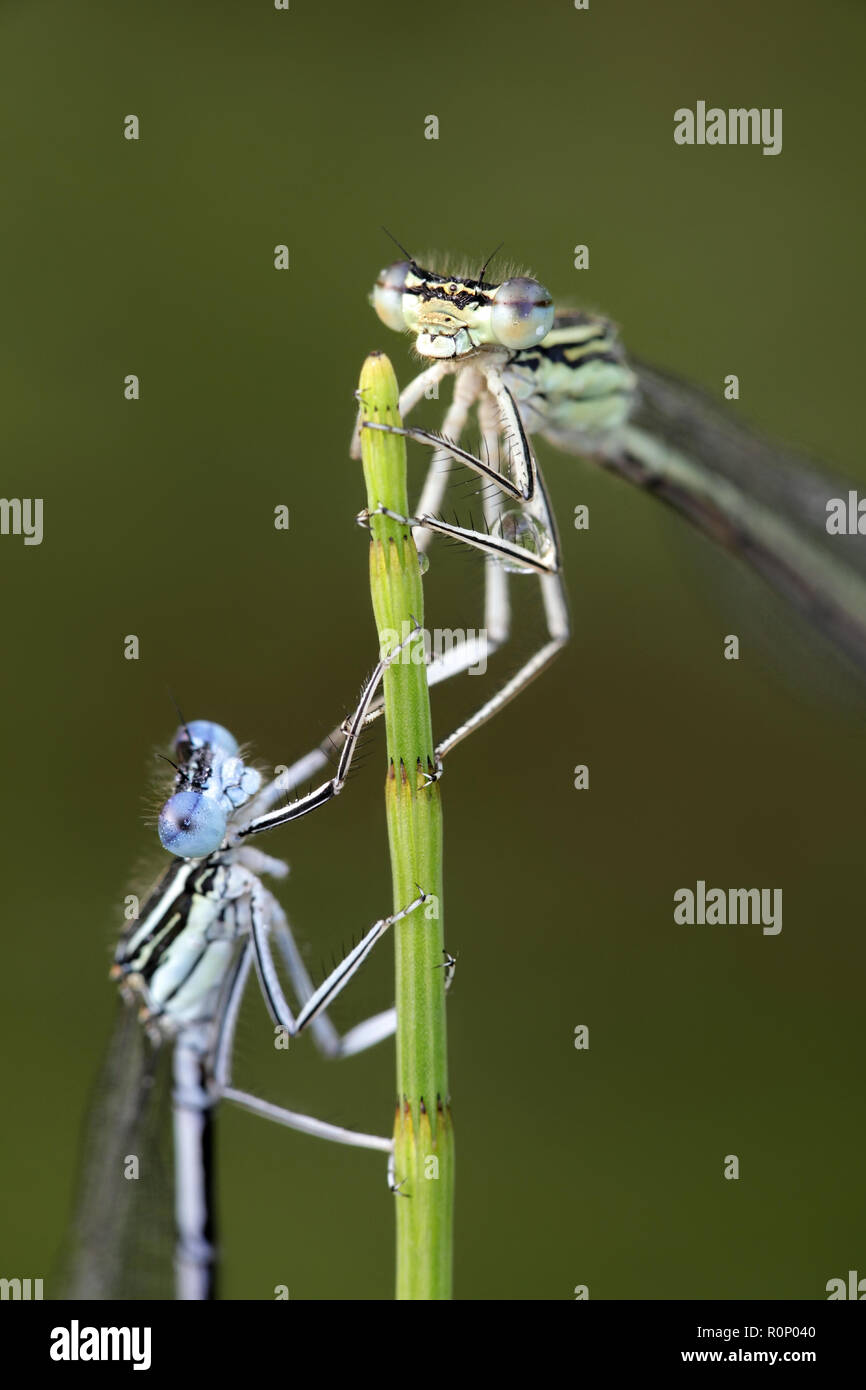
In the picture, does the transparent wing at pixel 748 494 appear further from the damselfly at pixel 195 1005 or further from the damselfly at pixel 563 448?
the damselfly at pixel 195 1005

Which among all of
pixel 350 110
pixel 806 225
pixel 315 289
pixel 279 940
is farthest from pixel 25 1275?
pixel 806 225

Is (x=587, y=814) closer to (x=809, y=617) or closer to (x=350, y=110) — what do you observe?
(x=809, y=617)

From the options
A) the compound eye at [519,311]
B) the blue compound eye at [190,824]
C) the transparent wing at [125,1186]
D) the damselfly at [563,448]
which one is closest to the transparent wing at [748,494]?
the damselfly at [563,448]

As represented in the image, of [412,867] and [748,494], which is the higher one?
[748,494]

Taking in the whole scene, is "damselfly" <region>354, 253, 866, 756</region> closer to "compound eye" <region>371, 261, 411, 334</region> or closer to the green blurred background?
"compound eye" <region>371, 261, 411, 334</region>

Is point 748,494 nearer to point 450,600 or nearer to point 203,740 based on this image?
point 450,600

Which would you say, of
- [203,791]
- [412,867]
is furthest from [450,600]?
[412,867]

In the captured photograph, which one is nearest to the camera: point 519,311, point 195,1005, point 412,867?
point 412,867

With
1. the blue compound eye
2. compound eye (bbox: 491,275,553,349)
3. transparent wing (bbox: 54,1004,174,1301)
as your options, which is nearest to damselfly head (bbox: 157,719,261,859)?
the blue compound eye
